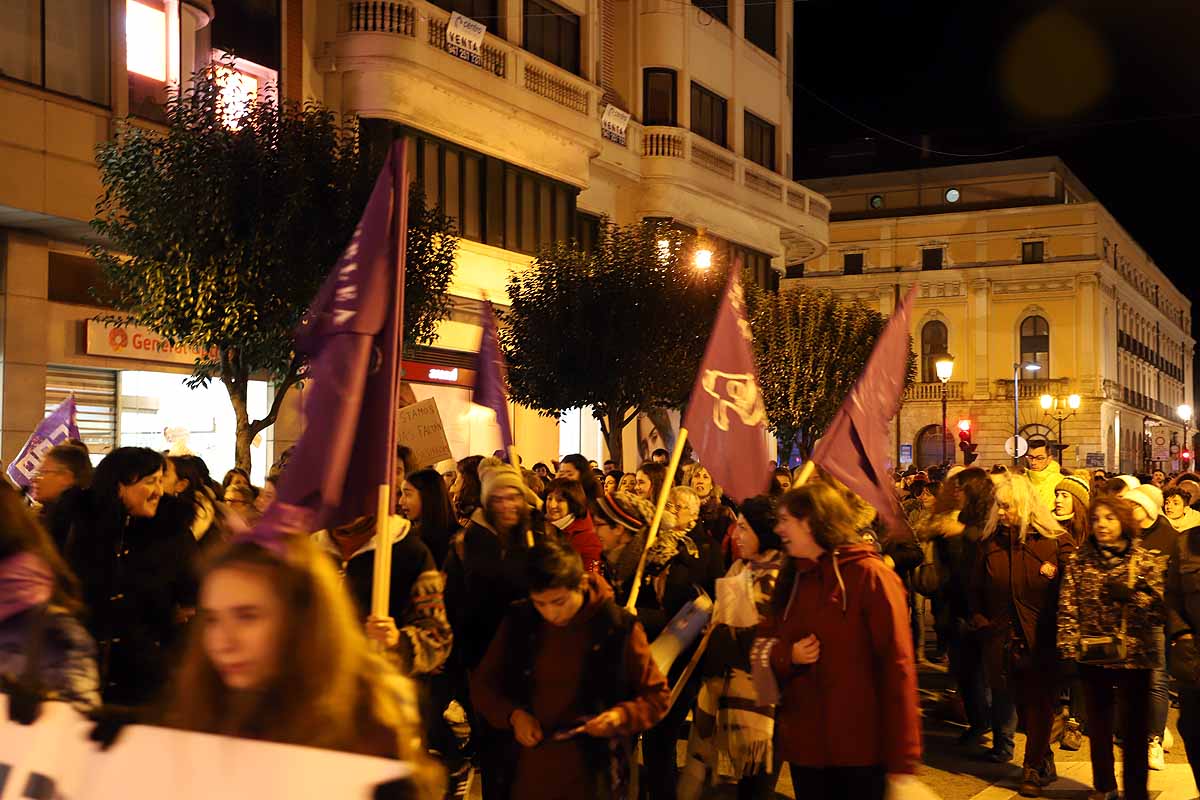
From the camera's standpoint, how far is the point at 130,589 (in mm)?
5859

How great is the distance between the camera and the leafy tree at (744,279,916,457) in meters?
32.8

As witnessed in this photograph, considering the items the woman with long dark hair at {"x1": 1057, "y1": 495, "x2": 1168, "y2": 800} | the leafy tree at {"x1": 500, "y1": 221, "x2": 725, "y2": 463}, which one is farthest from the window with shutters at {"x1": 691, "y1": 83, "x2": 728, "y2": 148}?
the woman with long dark hair at {"x1": 1057, "y1": 495, "x2": 1168, "y2": 800}

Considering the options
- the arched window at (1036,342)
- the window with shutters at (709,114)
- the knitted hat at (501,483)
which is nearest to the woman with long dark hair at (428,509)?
the knitted hat at (501,483)

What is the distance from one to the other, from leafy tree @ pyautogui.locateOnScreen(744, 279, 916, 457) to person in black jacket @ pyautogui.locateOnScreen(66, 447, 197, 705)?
2579cm

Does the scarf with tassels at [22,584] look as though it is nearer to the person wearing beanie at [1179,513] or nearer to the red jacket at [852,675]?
the red jacket at [852,675]

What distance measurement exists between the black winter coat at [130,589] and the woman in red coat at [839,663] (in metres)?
2.53

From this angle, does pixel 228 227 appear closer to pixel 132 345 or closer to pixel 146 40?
pixel 132 345

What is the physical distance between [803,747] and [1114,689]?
11.1 ft

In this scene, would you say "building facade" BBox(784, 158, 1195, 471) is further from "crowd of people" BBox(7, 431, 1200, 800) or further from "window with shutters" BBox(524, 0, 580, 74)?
"crowd of people" BBox(7, 431, 1200, 800)

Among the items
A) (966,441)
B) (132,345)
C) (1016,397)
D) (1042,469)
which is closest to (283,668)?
(1042,469)

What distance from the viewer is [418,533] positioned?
7184 millimetres

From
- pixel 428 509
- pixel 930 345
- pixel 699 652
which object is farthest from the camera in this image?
pixel 930 345

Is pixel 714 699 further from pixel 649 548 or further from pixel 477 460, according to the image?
pixel 477 460

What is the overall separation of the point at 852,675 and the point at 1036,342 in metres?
73.2
